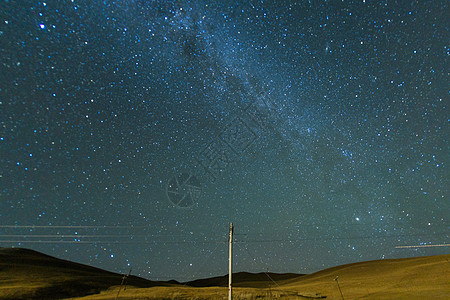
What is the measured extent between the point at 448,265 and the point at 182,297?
40.0 meters

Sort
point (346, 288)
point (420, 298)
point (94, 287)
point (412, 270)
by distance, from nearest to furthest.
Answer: point (420, 298)
point (346, 288)
point (412, 270)
point (94, 287)

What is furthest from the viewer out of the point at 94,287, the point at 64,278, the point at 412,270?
the point at 64,278

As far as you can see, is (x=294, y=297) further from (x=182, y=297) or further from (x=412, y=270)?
(x=412, y=270)

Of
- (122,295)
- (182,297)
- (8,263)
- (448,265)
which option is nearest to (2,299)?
(122,295)

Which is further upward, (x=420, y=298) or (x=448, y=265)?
(x=448, y=265)

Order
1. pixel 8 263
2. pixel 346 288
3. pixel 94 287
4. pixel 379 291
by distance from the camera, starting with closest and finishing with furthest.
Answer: pixel 379 291
pixel 346 288
pixel 94 287
pixel 8 263

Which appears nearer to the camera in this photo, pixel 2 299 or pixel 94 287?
pixel 2 299

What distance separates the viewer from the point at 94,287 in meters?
51.2

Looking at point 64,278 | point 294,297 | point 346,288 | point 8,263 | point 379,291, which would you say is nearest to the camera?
point 379,291

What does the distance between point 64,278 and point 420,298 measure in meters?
59.0

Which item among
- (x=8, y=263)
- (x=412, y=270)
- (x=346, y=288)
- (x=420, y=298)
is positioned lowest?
(x=420, y=298)

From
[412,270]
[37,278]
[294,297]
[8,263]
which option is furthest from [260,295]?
[8,263]

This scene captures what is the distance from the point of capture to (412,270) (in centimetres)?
4441

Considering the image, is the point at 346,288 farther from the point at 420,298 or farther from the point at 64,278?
the point at 64,278
